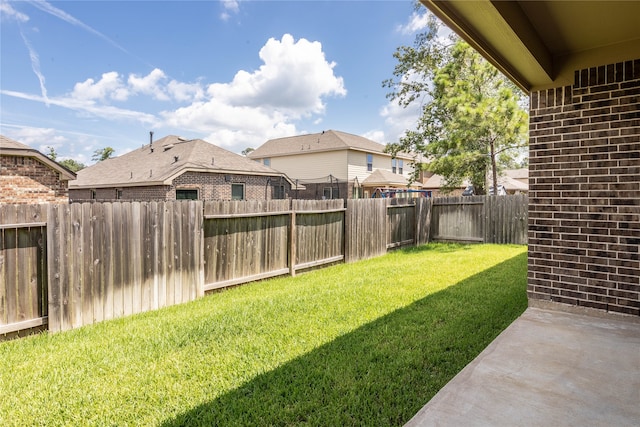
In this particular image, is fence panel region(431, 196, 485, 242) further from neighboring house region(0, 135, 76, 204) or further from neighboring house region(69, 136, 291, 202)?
neighboring house region(0, 135, 76, 204)

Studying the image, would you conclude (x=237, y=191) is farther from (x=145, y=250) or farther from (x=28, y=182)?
(x=145, y=250)

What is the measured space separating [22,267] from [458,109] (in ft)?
40.8

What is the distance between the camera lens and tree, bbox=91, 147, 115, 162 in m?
48.0

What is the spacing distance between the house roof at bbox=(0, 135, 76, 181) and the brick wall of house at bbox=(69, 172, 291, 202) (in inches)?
178

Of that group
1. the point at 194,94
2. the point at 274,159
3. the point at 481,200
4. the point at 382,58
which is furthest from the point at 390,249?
the point at 194,94

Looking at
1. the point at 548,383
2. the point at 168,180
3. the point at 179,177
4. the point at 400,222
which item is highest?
the point at 179,177

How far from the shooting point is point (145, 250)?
502 cm

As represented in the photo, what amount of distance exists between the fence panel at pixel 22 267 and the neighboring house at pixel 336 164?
20.5 meters

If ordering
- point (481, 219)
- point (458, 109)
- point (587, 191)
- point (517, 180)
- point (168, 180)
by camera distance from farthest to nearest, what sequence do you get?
point (517, 180) → point (168, 180) → point (458, 109) → point (481, 219) → point (587, 191)

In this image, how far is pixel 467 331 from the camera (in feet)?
12.3

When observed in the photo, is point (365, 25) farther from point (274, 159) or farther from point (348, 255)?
point (274, 159)

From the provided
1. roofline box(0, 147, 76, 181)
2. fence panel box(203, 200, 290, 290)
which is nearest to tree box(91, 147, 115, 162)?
roofline box(0, 147, 76, 181)

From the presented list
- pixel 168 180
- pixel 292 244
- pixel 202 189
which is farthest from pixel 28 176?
pixel 292 244

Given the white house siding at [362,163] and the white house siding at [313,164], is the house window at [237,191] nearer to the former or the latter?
the white house siding at [313,164]
